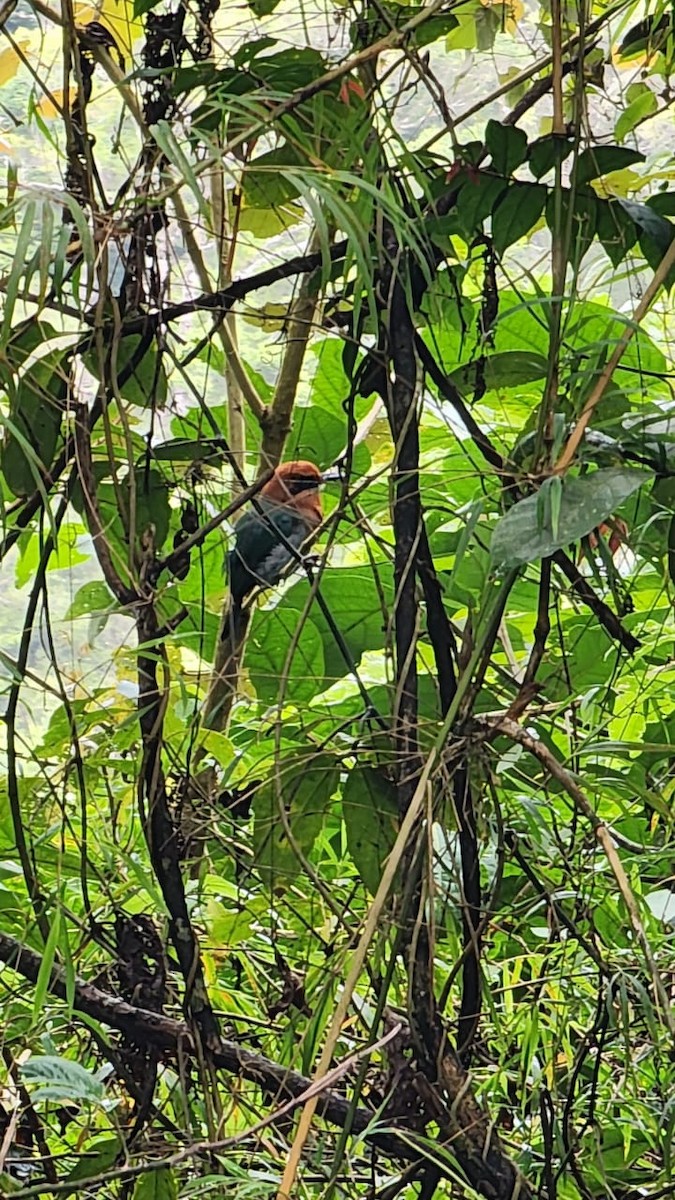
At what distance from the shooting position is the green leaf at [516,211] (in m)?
0.66

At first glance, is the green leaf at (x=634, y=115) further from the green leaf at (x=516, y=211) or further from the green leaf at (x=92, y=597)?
the green leaf at (x=92, y=597)

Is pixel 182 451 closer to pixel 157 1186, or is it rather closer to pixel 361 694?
pixel 361 694

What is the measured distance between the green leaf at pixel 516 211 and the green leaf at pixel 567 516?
0.17 meters

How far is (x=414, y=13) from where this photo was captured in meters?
0.73

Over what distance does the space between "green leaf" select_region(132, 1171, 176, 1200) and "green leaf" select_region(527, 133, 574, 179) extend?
576mm

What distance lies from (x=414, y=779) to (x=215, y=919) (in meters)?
0.30

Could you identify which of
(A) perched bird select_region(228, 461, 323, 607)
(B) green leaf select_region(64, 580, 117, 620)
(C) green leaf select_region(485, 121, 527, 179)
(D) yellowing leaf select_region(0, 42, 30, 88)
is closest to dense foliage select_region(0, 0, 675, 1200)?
(C) green leaf select_region(485, 121, 527, 179)

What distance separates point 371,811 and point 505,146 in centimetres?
37

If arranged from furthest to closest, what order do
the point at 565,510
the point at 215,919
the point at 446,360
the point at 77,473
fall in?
1. the point at 446,360
2. the point at 215,919
3. the point at 77,473
4. the point at 565,510

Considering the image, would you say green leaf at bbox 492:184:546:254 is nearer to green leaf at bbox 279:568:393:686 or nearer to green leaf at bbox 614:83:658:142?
green leaf at bbox 614:83:658:142

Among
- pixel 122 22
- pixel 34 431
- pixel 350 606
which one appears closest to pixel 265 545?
pixel 350 606

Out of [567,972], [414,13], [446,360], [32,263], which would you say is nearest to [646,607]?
[446,360]

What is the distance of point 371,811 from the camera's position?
0.69m

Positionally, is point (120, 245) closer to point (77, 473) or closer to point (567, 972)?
point (77, 473)
